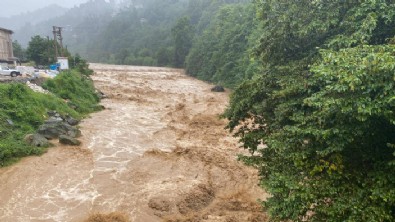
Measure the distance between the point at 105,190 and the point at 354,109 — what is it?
10.1 meters

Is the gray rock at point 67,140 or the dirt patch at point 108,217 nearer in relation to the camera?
the dirt patch at point 108,217

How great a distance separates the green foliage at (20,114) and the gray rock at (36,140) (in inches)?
12.7

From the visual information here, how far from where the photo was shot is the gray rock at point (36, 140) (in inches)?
677

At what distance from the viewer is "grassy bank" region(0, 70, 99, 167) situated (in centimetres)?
1631

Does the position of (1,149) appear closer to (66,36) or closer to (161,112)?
(161,112)

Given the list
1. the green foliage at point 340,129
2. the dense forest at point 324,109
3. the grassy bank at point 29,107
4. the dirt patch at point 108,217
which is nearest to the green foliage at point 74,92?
the grassy bank at point 29,107

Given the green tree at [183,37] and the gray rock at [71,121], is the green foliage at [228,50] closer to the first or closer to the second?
the green tree at [183,37]

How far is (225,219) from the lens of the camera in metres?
11.0

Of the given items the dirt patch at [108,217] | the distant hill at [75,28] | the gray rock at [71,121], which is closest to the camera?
the dirt patch at [108,217]

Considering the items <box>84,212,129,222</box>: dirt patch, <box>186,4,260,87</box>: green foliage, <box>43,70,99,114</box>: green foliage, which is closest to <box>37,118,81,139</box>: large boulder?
<box>43,70,99,114</box>: green foliage

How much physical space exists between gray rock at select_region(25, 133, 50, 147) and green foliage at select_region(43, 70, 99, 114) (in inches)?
331

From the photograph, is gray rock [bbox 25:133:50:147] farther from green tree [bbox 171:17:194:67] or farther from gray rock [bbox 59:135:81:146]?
green tree [bbox 171:17:194:67]

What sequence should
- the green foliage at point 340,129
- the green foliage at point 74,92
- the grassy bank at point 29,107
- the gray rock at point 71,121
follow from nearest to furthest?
the green foliage at point 340,129 → the grassy bank at point 29,107 → the gray rock at point 71,121 → the green foliage at point 74,92

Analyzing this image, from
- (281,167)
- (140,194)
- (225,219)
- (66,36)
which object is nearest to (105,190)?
(140,194)
